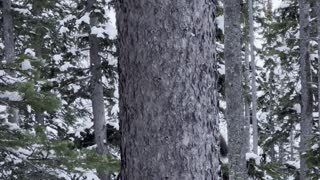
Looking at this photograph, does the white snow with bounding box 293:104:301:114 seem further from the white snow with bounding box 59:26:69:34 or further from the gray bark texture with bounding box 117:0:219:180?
the gray bark texture with bounding box 117:0:219:180

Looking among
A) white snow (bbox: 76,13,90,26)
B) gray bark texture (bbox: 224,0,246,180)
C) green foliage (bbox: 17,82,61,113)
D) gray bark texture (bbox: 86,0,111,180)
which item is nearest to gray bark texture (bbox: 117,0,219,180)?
green foliage (bbox: 17,82,61,113)

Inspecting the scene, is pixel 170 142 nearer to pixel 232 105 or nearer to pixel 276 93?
pixel 232 105

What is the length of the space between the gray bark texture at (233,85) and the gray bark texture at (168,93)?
729cm

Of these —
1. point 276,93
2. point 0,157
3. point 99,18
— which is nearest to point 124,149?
point 0,157

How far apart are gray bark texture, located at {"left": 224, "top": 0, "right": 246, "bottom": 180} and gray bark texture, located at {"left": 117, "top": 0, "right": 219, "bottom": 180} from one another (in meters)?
7.29

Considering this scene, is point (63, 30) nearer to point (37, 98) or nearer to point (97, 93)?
point (97, 93)

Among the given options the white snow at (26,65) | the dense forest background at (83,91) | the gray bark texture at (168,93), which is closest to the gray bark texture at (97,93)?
the dense forest background at (83,91)

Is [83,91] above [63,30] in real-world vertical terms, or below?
below

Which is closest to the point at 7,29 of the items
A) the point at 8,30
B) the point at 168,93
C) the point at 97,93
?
the point at 8,30

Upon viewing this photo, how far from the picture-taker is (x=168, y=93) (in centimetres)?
193

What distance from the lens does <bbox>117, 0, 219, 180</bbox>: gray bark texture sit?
1.91m

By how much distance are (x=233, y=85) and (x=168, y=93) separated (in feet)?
24.9

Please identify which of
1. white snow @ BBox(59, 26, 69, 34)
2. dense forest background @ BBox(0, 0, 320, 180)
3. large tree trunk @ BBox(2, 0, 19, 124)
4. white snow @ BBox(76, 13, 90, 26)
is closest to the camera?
dense forest background @ BBox(0, 0, 320, 180)

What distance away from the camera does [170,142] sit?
6.24ft
